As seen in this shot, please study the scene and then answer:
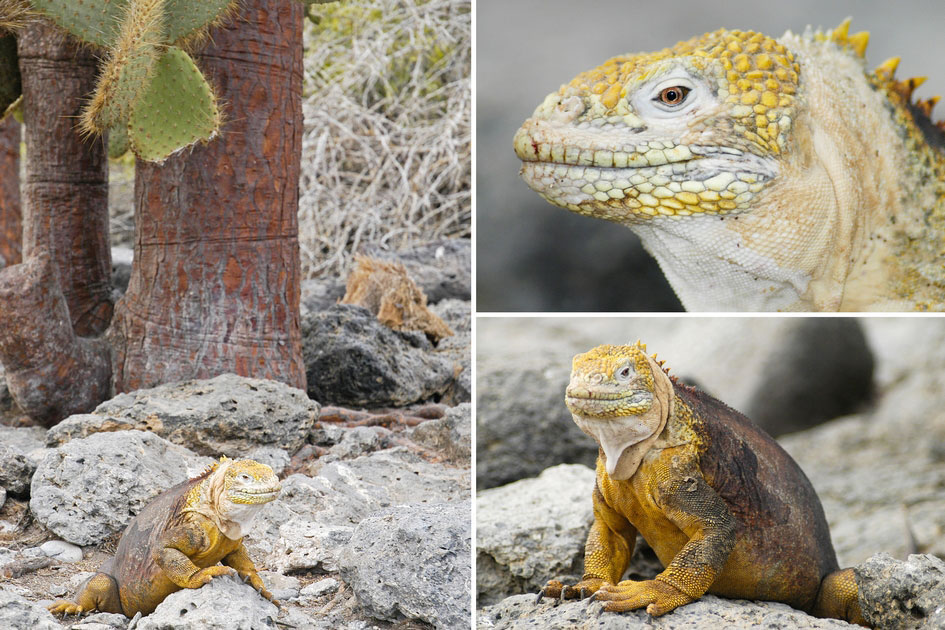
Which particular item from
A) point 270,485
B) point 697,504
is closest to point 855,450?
point 697,504

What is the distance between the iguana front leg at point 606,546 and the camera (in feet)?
9.03

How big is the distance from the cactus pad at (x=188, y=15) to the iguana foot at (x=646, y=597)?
9.64ft

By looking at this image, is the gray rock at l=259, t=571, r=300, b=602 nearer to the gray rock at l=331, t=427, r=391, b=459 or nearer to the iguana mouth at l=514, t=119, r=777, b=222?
the gray rock at l=331, t=427, r=391, b=459

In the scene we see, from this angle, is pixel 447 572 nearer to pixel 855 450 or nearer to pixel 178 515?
pixel 178 515

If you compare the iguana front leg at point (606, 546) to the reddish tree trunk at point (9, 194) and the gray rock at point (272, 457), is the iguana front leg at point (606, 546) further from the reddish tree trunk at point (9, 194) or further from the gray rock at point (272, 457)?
the reddish tree trunk at point (9, 194)

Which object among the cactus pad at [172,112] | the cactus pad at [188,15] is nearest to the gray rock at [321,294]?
the cactus pad at [172,112]

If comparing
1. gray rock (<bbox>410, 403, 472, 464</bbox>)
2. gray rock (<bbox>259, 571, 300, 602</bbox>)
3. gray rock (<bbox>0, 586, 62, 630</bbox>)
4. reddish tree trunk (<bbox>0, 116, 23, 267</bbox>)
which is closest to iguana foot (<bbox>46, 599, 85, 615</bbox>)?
gray rock (<bbox>0, 586, 62, 630</bbox>)

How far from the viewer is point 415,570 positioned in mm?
3010

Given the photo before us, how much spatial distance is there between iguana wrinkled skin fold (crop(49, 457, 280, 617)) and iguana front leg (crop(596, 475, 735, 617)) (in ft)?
3.87

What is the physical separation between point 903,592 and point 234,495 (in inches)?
75.8

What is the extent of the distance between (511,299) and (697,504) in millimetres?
813

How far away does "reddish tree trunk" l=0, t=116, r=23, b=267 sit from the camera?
8.59 m

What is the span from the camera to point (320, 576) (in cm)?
352

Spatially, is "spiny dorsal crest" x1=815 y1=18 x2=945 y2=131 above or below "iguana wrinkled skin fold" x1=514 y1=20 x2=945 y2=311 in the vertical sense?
above
